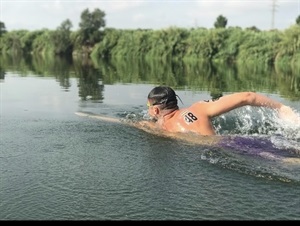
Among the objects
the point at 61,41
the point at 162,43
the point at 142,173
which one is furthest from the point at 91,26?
the point at 142,173

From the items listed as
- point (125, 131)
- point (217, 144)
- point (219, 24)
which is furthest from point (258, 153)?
point (219, 24)

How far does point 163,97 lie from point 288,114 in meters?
1.88

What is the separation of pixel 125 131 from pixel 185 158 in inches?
81.6

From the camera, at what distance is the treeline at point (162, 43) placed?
4566cm

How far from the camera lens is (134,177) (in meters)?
5.01

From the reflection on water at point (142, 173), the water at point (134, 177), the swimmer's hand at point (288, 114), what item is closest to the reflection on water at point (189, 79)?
the reflection on water at point (142, 173)

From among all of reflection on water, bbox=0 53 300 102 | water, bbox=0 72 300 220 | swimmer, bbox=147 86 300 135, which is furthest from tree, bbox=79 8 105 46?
swimmer, bbox=147 86 300 135

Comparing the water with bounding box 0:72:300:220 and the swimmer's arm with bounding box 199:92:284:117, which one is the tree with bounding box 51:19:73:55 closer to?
the water with bounding box 0:72:300:220

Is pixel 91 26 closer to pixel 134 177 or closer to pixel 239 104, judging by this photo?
pixel 239 104

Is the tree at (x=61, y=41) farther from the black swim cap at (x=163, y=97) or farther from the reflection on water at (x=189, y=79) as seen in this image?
the black swim cap at (x=163, y=97)

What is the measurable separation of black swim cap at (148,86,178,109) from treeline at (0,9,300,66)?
3686 centimetres

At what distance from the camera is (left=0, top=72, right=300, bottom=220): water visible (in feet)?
13.1

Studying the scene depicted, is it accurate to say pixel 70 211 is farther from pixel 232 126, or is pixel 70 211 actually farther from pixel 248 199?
pixel 232 126
